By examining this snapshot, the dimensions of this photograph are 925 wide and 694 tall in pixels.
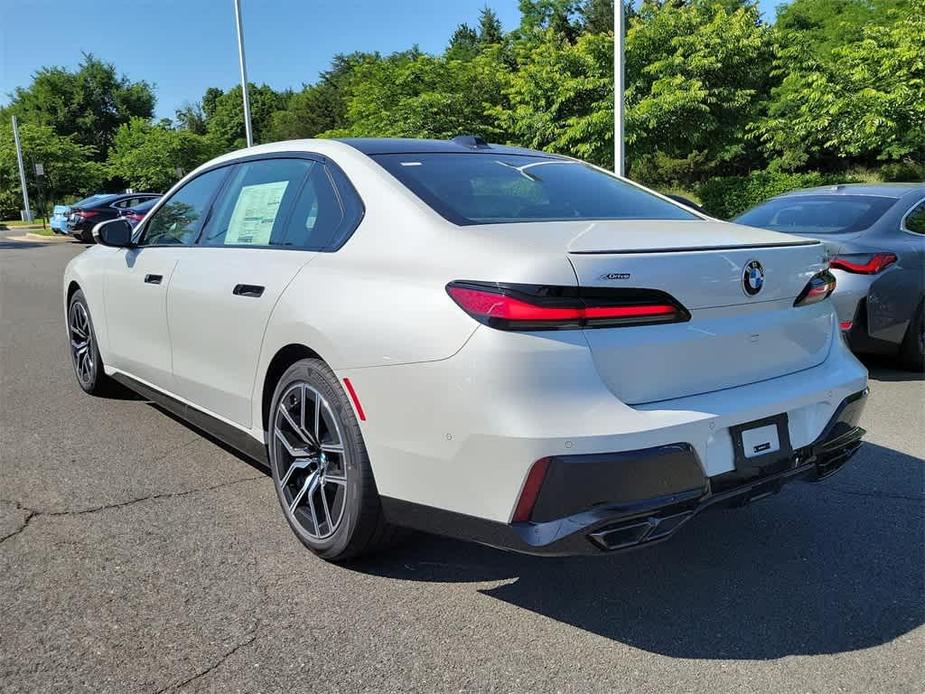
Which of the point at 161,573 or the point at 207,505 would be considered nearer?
the point at 161,573

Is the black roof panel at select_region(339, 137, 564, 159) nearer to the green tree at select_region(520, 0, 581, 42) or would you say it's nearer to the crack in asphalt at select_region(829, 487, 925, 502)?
the crack in asphalt at select_region(829, 487, 925, 502)

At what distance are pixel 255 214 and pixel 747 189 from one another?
2001 cm

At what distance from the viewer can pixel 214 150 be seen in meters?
48.0

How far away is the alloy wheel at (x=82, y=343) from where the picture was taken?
17.7 feet

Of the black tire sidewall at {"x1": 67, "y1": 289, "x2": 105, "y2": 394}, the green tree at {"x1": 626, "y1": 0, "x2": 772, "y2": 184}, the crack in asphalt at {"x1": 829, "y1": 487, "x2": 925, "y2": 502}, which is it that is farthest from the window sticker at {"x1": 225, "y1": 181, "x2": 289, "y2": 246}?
the green tree at {"x1": 626, "y1": 0, "x2": 772, "y2": 184}

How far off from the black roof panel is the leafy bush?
709 inches

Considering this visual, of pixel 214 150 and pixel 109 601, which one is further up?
pixel 214 150

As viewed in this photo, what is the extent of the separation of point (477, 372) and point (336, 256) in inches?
37.3

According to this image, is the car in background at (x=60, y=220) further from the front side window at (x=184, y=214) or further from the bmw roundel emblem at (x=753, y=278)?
the bmw roundel emblem at (x=753, y=278)

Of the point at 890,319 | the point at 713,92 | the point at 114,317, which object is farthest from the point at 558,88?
the point at 114,317

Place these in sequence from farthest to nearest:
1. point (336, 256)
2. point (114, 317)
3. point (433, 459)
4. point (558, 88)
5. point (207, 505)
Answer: point (558, 88) < point (114, 317) < point (207, 505) < point (336, 256) < point (433, 459)

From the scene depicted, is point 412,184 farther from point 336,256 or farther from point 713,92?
point 713,92

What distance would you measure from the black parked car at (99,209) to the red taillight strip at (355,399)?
23.2m

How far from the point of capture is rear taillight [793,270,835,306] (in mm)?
2779
